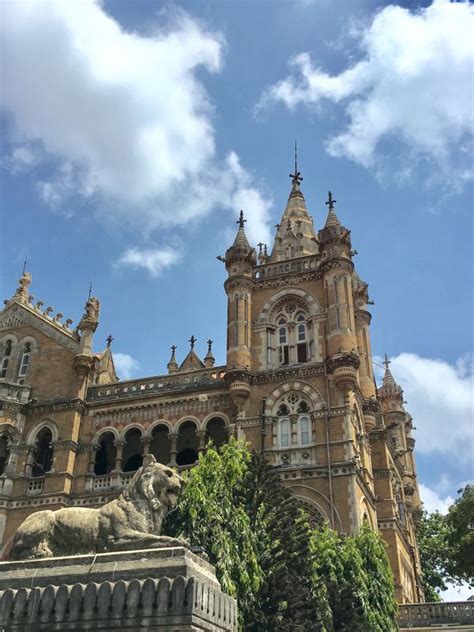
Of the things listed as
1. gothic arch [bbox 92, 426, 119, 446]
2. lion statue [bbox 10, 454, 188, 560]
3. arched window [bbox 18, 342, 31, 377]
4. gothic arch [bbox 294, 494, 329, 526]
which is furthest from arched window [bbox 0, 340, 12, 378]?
lion statue [bbox 10, 454, 188, 560]

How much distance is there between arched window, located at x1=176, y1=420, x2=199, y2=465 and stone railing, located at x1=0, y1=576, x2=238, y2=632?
81.0 feet

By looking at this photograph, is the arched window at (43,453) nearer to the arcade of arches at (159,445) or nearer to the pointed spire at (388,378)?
the arcade of arches at (159,445)

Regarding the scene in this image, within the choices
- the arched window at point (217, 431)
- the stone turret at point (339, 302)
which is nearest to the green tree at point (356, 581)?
the stone turret at point (339, 302)

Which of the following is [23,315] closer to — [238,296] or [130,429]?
[130,429]

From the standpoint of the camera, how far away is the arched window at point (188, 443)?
33356 mm

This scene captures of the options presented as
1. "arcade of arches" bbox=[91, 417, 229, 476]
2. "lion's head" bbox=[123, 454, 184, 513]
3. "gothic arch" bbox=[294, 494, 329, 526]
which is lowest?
"lion's head" bbox=[123, 454, 184, 513]

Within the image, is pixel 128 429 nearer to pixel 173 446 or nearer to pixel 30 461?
pixel 173 446

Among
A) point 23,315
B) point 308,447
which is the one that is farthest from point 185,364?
point 308,447

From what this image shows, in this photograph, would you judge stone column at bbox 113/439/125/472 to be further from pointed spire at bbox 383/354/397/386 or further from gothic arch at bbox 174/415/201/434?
pointed spire at bbox 383/354/397/386

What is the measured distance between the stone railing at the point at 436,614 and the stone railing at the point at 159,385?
12449 mm

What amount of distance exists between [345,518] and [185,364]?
21058 millimetres

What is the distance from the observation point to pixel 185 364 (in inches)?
1841

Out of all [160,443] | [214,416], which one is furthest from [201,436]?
[160,443]

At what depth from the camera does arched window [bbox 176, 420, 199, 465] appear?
33356 mm
